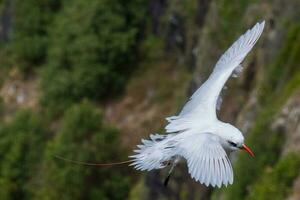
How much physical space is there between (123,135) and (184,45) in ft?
11.1

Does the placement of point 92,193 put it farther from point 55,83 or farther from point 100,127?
point 55,83

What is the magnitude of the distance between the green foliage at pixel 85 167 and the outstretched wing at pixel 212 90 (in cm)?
1659

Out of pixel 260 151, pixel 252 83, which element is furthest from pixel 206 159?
pixel 252 83

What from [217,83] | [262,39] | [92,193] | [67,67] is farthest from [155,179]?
[217,83]

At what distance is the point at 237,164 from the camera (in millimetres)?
21328

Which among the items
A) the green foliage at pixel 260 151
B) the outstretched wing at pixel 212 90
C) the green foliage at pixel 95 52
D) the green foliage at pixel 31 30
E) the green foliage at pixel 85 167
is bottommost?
Answer: the outstretched wing at pixel 212 90

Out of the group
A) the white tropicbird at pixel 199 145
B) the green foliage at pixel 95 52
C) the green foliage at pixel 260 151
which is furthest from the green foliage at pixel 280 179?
the green foliage at pixel 95 52

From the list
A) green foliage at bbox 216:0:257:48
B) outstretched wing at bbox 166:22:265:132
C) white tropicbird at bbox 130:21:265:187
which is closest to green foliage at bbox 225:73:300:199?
green foliage at bbox 216:0:257:48

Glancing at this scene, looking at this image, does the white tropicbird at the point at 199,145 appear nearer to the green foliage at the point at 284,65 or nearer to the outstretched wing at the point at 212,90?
the outstretched wing at the point at 212,90

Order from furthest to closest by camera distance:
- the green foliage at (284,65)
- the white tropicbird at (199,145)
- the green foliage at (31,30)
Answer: the green foliage at (31,30) < the green foliage at (284,65) < the white tropicbird at (199,145)

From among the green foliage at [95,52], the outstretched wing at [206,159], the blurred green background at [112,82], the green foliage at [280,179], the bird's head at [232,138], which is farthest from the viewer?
the green foliage at [95,52]

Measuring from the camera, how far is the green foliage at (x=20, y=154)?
103 ft

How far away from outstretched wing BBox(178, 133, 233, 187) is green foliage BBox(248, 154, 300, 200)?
8165mm

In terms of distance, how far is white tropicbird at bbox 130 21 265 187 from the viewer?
34.0ft
